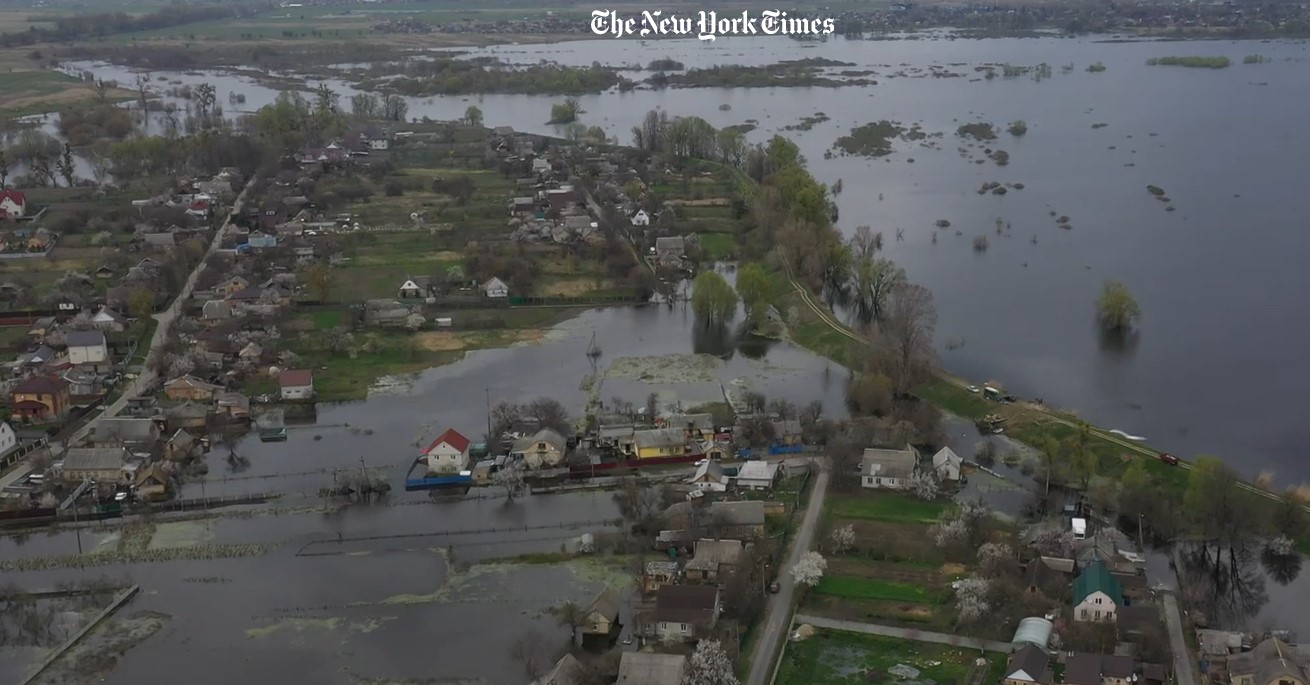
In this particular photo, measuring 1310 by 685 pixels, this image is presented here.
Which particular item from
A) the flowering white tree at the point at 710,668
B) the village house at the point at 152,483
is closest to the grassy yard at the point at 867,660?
the flowering white tree at the point at 710,668

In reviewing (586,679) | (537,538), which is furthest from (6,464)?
(586,679)

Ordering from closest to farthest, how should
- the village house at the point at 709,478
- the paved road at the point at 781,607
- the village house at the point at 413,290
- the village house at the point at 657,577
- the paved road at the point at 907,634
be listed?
the paved road at the point at 781,607
the paved road at the point at 907,634
the village house at the point at 657,577
the village house at the point at 709,478
the village house at the point at 413,290

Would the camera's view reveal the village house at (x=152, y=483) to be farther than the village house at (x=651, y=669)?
Yes

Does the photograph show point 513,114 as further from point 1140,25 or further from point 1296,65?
point 1140,25

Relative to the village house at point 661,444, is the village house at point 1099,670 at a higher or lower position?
lower

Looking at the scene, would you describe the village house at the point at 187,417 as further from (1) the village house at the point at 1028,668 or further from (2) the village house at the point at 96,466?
(1) the village house at the point at 1028,668

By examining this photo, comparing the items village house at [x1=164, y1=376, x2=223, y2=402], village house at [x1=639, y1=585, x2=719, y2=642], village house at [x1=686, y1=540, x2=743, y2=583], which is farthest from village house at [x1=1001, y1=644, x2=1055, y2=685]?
village house at [x1=164, y1=376, x2=223, y2=402]

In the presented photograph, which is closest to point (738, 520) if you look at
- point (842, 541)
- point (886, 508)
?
point (842, 541)
